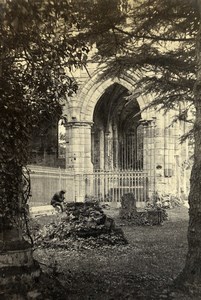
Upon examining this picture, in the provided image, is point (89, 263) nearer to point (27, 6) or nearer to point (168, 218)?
point (27, 6)

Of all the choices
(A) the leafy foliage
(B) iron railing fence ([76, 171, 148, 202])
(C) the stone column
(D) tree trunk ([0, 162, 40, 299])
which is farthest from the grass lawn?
(C) the stone column

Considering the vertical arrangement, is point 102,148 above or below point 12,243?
above

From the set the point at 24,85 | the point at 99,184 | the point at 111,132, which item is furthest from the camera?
the point at 111,132

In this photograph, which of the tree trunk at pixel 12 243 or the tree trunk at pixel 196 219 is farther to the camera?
the tree trunk at pixel 196 219

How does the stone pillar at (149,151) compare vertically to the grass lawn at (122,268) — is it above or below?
above

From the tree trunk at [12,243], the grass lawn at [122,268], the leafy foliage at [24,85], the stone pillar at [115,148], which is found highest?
the stone pillar at [115,148]

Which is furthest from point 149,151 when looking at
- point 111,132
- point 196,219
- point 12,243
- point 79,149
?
point 12,243

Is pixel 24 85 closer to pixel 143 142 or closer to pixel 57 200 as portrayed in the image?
pixel 57 200

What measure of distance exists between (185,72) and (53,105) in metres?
4.50

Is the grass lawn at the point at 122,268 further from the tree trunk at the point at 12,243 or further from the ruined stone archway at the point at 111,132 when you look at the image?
the ruined stone archway at the point at 111,132

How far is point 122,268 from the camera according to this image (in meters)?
7.06

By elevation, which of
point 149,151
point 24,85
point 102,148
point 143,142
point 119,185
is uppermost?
point 102,148

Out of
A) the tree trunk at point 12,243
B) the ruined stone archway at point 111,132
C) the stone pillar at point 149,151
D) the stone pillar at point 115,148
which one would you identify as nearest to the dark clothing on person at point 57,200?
the stone pillar at point 149,151

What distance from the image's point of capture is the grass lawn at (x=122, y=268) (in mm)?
5578
